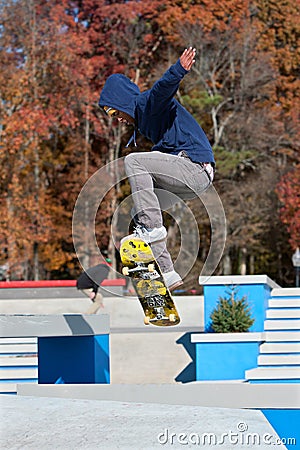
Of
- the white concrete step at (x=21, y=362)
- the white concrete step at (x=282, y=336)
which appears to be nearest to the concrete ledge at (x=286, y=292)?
A: the white concrete step at (x=282, y=336)

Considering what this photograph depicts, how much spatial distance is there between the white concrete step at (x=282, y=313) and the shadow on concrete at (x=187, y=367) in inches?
67.7

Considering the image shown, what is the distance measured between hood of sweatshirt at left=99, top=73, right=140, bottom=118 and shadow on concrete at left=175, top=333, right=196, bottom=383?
24.6ft

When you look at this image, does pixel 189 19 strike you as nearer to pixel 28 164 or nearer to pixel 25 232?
pixel 28 164

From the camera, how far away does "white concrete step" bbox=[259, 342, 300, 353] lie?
33.5 ft

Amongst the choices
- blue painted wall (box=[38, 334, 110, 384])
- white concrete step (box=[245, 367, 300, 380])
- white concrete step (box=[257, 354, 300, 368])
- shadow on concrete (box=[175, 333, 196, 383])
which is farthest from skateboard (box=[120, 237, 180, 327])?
shadow on concrete (box=[175, 333, 196, 383])

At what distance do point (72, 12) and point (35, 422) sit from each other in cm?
2837

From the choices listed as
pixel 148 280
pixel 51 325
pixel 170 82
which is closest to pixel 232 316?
pixel 51 325

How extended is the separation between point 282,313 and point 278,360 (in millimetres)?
2073

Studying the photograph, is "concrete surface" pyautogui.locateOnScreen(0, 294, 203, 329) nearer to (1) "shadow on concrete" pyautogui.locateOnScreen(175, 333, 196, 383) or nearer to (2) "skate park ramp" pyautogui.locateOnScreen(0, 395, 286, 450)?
(1) "shadow on concrete" pyautogui.locateOnScreen(175, 333, 196, 383)

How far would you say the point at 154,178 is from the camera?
536 centimetres

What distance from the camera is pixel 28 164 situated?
91.5 ft

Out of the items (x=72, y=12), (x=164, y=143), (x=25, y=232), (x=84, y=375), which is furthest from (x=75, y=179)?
(x=164, y=143)

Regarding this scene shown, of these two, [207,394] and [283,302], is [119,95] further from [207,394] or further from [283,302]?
[283,302]

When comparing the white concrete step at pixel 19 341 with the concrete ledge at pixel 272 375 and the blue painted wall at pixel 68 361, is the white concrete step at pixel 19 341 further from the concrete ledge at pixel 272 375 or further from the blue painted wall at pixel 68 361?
the concrete ledge at pixel 272 375
